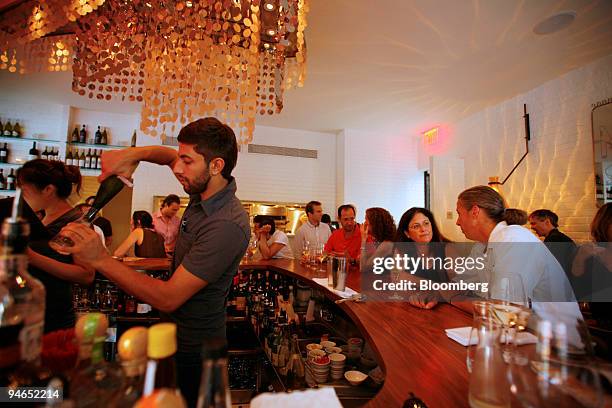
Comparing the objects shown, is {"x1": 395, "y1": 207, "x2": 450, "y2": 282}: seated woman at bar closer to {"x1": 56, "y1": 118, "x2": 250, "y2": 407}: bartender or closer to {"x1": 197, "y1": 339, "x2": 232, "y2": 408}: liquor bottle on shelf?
{"x1": 56, "y1": 118, "x2": 250, "y2": 407}: bartender

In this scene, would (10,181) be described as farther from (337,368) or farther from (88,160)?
(337,368)

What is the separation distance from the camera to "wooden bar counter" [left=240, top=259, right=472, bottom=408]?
0.86 meters

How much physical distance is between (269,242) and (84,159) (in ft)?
13.3

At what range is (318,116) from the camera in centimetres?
611

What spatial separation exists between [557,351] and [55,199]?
1.95 metres

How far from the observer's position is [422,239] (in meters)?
2.87

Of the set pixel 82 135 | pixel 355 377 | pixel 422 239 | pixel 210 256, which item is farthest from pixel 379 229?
pixel 82 135

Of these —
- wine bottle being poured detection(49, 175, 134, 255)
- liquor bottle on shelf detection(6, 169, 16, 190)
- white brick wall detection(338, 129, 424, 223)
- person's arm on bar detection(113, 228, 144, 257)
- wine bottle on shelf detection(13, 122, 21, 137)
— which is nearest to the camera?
wine bottle being poured detection(49, 175, 134, 255)

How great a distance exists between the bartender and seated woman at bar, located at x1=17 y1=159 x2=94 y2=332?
486 millimetres

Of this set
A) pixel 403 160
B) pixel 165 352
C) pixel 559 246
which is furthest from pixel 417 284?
pixel 403 160

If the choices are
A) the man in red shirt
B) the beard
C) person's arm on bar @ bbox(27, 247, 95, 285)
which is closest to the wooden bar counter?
the beard

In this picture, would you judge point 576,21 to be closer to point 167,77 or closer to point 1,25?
point 167,77

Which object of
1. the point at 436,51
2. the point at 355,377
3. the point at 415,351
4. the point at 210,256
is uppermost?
the point at 436,51

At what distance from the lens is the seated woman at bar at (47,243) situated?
1.37m
